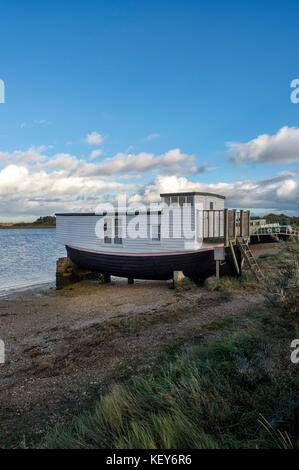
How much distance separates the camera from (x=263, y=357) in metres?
4.12

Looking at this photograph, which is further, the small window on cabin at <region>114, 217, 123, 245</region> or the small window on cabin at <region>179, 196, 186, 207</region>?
the small window on cabin at <region>114, 217, 123, 245</region>

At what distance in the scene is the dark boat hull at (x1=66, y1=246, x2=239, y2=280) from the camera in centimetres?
1430

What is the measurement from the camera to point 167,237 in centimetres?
1422

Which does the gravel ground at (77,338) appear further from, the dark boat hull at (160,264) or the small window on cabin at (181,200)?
the small window on cabin at (181,200)

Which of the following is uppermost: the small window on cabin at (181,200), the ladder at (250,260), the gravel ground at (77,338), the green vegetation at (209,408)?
the small window on cabin at (181,200)

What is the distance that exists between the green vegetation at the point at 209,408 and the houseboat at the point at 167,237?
362 inches

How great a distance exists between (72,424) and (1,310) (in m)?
11.1

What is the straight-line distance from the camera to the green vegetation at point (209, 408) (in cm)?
297

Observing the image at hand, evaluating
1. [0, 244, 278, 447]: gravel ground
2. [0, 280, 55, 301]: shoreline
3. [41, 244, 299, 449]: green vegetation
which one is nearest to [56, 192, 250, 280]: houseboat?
[0, 244, 278, 447]: gravel ground

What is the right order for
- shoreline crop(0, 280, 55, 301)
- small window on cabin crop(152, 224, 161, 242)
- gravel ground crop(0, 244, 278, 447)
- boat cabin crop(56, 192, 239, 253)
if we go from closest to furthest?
gravel ground crop(0, 244, 278, 447) → boat cabin crop(56, 192, 239, 253) → small window on cabin crop(152, 224, 161, 242) → shoreline crop(0, 280, 55, 301)

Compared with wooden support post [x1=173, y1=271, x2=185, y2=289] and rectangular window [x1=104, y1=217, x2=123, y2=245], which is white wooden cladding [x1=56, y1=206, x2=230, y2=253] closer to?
rectangular window [x1=104, y1=217, x2=123, y2=245]

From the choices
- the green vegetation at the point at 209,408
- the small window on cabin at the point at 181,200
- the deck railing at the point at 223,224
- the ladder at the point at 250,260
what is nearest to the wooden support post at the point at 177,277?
the deck railing at the point at 223,224

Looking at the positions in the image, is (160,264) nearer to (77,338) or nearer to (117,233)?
(117,233)

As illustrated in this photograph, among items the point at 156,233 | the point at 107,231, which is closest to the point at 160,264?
the point at 156,233
